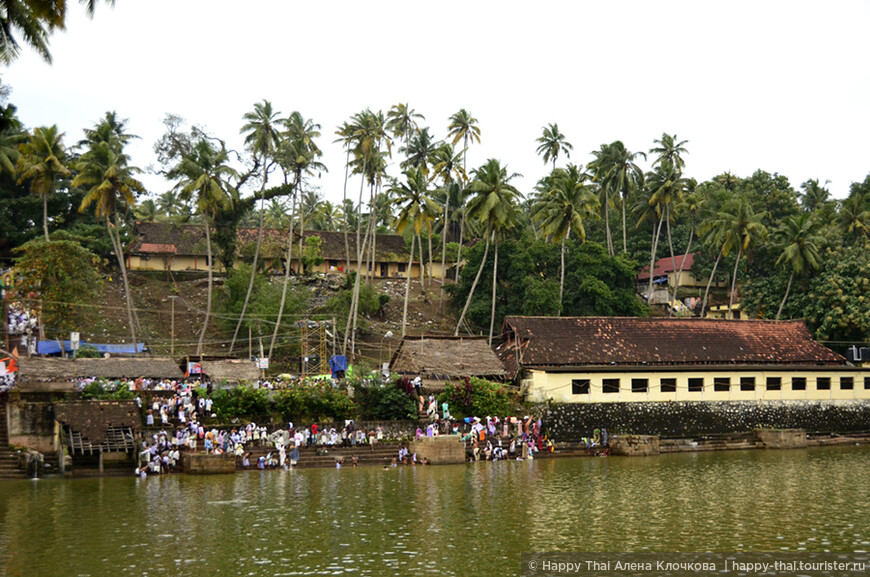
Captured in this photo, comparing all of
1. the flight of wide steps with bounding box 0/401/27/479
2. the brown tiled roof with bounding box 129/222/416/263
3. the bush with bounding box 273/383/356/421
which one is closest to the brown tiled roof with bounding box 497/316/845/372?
the bush with bounding box 273/383/356/421

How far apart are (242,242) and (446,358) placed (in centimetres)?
3339

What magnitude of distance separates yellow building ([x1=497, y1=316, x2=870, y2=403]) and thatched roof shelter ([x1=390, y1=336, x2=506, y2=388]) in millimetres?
1460

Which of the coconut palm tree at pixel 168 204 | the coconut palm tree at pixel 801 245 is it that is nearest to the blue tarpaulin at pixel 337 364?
the coconut palm tree at pixel 801 245

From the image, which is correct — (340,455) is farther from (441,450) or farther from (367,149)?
(367,149)

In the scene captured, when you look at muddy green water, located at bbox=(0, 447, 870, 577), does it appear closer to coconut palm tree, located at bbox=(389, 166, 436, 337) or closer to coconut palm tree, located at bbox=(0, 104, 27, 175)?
coconut palm tree, located at bbox=(389, 166, 436, 337)

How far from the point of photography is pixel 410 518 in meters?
21.5

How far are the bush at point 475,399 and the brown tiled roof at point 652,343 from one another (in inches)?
104

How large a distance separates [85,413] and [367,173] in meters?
29.1

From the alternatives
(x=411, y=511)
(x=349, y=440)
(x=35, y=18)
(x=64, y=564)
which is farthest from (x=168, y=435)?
(x=35, y=18)

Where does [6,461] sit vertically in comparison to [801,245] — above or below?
below

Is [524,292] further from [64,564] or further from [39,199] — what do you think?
[64,564]

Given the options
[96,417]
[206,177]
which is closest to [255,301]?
[206,177]

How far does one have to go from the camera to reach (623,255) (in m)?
61.8

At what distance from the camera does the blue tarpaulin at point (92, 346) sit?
149 feet
